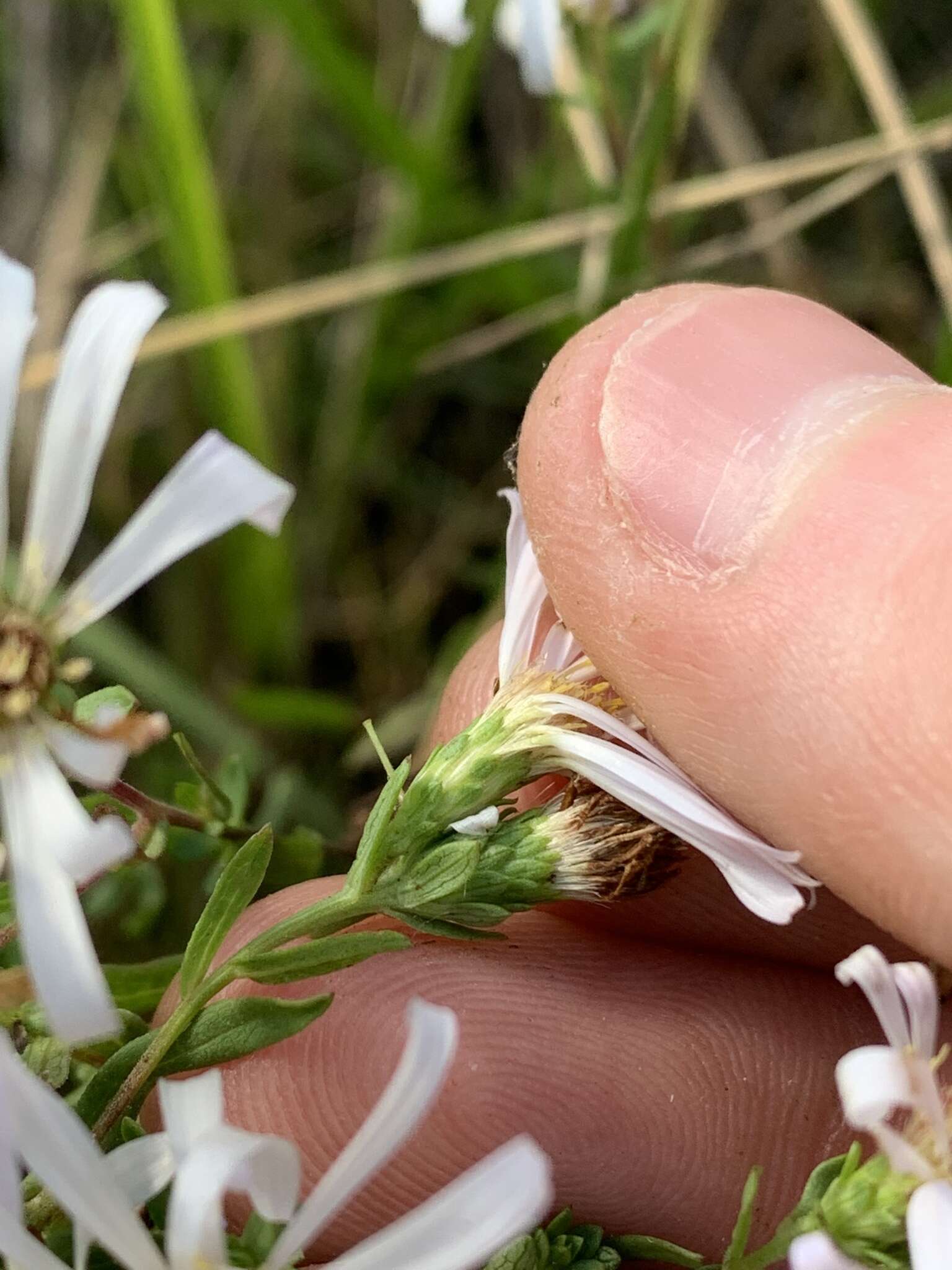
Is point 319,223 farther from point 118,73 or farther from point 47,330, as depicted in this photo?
point 47,330

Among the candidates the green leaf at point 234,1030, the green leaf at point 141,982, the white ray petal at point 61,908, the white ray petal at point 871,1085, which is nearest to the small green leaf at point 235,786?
the green leaf at point 141,982

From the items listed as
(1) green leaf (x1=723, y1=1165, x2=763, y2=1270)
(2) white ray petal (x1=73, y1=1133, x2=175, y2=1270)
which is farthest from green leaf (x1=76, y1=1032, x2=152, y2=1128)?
(1) green leaf (x1=723, y1=1165, x2=763, y2=1270)

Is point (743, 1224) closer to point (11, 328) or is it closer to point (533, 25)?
point (11, 328)

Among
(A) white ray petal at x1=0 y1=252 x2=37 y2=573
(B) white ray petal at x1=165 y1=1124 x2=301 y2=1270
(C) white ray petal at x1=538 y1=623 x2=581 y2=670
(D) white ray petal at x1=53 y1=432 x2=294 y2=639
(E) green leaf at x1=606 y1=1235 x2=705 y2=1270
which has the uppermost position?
(A) white ray petal at x1=0 y1=252 x2=37 y2=573

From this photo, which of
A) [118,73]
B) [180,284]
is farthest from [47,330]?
[118,73]

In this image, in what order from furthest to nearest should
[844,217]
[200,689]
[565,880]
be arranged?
[844,217], [200,689], [565,880]

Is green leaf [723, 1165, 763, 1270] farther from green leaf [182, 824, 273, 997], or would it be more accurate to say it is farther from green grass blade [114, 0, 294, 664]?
green grass blade [114, 0, 294, 664]
